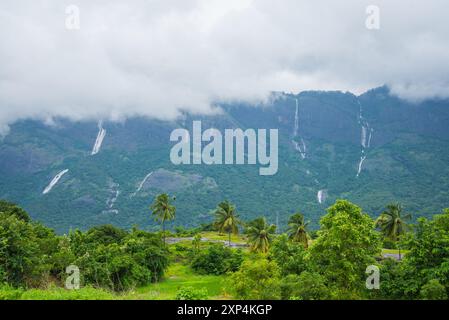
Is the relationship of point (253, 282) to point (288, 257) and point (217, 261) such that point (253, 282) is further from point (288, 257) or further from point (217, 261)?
point (217, 261)

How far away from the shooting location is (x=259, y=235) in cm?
6844

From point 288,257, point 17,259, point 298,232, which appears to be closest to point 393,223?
point 298,232

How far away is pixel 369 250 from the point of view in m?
31.0

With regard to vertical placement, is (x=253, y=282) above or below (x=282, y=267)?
above

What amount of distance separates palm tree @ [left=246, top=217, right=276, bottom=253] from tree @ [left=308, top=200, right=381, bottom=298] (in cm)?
3673

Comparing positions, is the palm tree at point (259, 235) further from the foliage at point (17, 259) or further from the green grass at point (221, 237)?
the foliage at point (17, 259)

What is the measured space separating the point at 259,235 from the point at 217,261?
7615 mm

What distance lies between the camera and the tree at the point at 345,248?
96.0 ft

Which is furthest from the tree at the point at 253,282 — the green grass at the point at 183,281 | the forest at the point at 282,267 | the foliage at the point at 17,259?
the green grass at the point at 183,281

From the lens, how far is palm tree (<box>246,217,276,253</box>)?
2670 inches

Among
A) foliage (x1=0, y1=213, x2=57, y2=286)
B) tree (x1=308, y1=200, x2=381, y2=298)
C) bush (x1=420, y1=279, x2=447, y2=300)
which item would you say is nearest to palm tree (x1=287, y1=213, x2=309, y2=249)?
tree (x1=308, y1=200, x2=381, y2=298)
